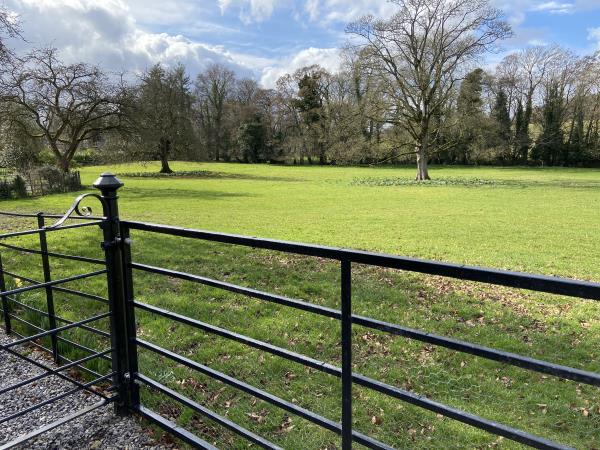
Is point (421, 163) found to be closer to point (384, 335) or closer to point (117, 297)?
point (384, 335)

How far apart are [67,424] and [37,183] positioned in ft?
79.1

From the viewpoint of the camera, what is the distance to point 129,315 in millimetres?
2662

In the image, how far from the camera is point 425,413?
10.4ft

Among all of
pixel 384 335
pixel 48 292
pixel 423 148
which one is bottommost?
pixel 384 335

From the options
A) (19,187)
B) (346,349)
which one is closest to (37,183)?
(19,187)

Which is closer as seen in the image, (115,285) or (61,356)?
(115,285)

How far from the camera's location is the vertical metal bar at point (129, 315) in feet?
8.50

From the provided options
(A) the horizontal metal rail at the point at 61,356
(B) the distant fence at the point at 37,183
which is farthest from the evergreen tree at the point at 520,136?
(A) the horizontal metal rail at the point at 61,356

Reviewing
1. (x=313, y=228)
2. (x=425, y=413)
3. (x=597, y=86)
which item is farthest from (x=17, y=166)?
(x=597, y=86)

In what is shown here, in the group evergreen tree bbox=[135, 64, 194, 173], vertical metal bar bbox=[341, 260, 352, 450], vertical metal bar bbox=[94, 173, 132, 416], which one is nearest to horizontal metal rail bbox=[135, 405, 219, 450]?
vertical metal bar bbox=[94, 173, 132, 416]

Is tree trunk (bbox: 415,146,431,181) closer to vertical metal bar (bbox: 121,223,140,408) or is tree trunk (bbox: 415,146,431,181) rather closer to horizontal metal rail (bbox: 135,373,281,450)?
vertical metal bar (bbox: 121,223,140,408)

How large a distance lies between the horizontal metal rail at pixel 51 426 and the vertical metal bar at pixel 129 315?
18 cm

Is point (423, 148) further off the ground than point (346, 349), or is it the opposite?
point (423, 148)

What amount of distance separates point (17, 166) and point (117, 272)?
1202 inches
